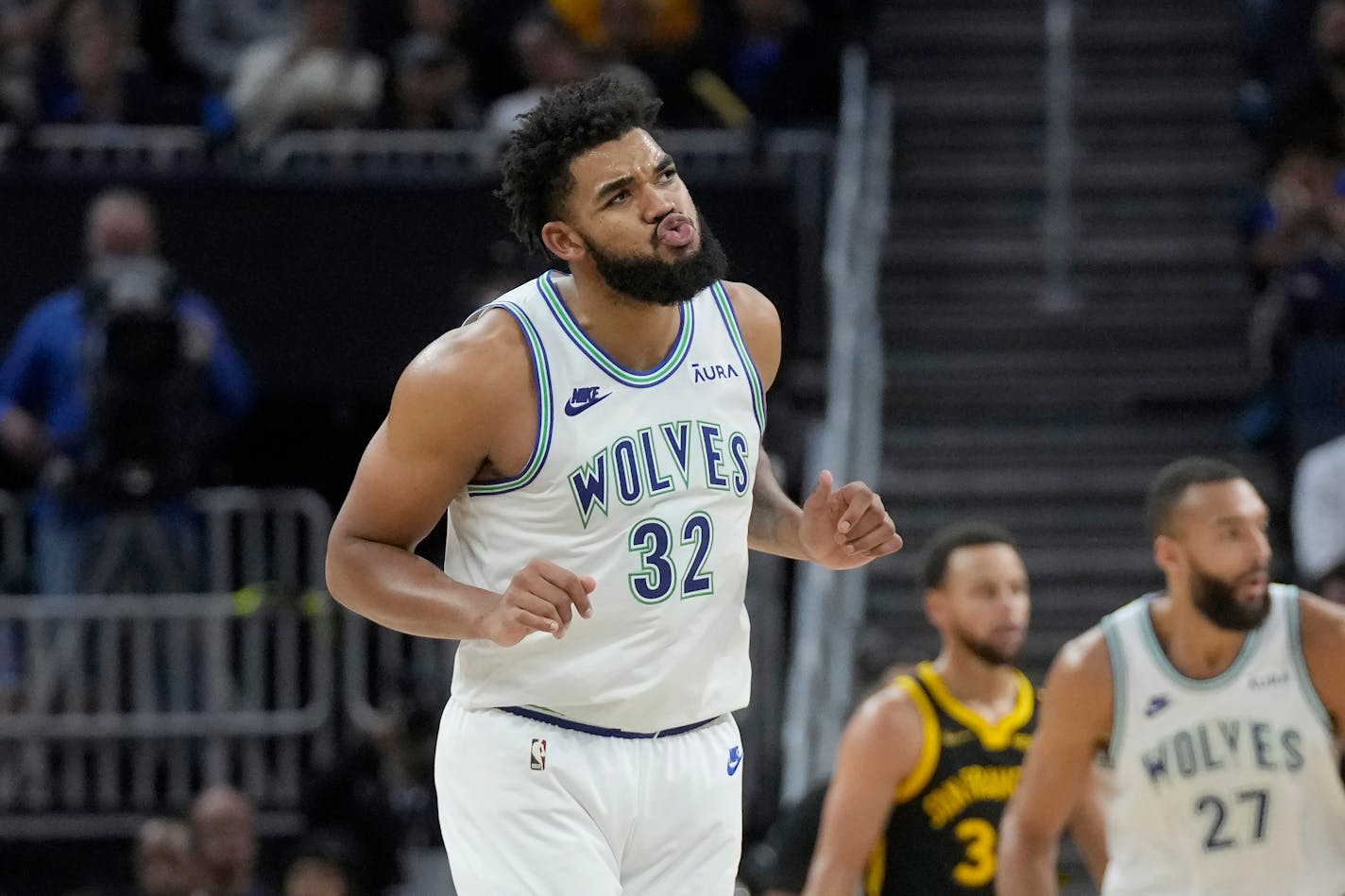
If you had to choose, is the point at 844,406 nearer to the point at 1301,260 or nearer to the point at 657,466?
the point at 1301,260

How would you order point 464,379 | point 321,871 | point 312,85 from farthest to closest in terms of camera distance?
point 312,85 → point 321,871 → point 464,379

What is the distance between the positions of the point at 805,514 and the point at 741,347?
0.40 m

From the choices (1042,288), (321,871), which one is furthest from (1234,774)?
(1042,288)

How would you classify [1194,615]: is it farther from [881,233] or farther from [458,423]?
[881,233]

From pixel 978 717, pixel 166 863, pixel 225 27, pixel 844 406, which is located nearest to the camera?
pixel 978 717

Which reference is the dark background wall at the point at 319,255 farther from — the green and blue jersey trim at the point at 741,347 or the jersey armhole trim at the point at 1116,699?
the green and blue jersey trim at the point at 741,347

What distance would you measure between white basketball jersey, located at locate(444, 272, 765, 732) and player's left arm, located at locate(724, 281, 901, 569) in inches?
6.6

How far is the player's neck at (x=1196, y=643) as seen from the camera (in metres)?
6.27

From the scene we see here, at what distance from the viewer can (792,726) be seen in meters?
9.70

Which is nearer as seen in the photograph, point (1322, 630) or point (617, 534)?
point (617, 534)

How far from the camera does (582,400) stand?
4.75m

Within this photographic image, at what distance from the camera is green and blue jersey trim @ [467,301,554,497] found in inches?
185

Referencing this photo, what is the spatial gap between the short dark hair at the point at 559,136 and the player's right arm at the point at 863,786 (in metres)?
2.49

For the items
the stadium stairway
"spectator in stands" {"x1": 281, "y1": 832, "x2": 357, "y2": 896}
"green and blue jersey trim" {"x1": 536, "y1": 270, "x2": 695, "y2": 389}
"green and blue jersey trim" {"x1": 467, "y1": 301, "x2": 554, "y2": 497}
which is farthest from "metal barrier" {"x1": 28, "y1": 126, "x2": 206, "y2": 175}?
"green and blue jersey trim" {"x1": 467, "y1": 301, "x2": 554, "y2": 497}
